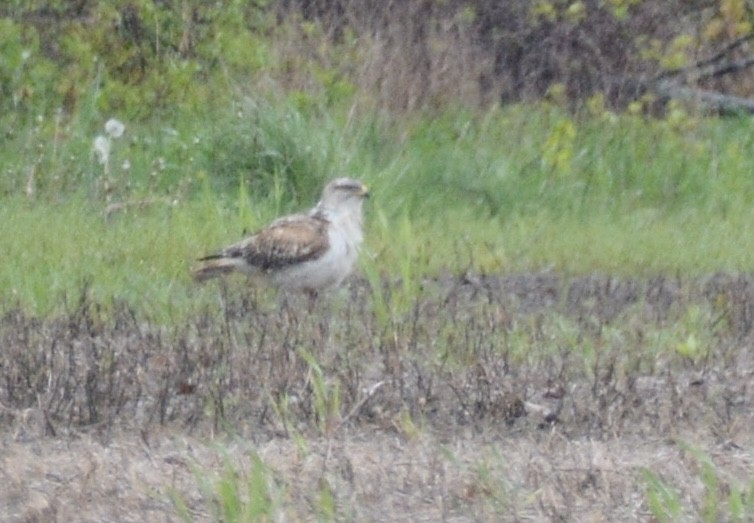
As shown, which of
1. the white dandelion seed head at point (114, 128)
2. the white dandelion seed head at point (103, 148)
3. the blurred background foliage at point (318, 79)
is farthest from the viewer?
the blurred background foliage at point (318, 79)

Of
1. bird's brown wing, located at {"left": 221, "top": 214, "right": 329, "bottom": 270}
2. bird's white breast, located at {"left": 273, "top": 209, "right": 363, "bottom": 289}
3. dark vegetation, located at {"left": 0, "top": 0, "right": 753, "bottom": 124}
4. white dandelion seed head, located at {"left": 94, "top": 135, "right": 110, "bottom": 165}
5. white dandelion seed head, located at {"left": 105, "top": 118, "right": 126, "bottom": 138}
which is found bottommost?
bird's white breast, located at {"left": 273, "top": 209, "right": 363, "bottom": 289}

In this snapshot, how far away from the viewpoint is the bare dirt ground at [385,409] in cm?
538

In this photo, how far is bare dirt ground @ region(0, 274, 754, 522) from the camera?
538 centimetres

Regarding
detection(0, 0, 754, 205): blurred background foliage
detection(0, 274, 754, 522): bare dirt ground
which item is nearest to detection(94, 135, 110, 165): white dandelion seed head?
detection(0, 0, 754, 205): blurred background foliage

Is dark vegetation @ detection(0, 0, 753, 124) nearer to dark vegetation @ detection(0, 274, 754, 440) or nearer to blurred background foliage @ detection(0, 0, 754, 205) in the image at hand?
blurred background foliage @ detection(0, 0, 754, 205)

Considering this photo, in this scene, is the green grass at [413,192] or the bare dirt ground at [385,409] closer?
the bare dirt ground at [385,409]

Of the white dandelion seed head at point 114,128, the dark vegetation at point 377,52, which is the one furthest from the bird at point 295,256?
the dark vegetation at point 377,52

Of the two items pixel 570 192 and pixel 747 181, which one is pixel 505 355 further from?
pixel 747 181

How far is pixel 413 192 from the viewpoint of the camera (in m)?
12.0

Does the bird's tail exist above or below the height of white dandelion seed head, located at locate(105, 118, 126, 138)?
below

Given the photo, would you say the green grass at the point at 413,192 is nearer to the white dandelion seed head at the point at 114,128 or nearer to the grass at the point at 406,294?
the grass at the point at 406,294

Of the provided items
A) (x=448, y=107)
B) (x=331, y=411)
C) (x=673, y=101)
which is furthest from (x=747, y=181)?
(x=331, y=411)

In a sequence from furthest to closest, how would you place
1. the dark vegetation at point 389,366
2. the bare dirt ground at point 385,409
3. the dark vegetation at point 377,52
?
the dark vegetation at point 377,52 < the dark vegetation at point 389,366 < the bare dirt ground at point 385,409

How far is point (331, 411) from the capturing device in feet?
20.6
